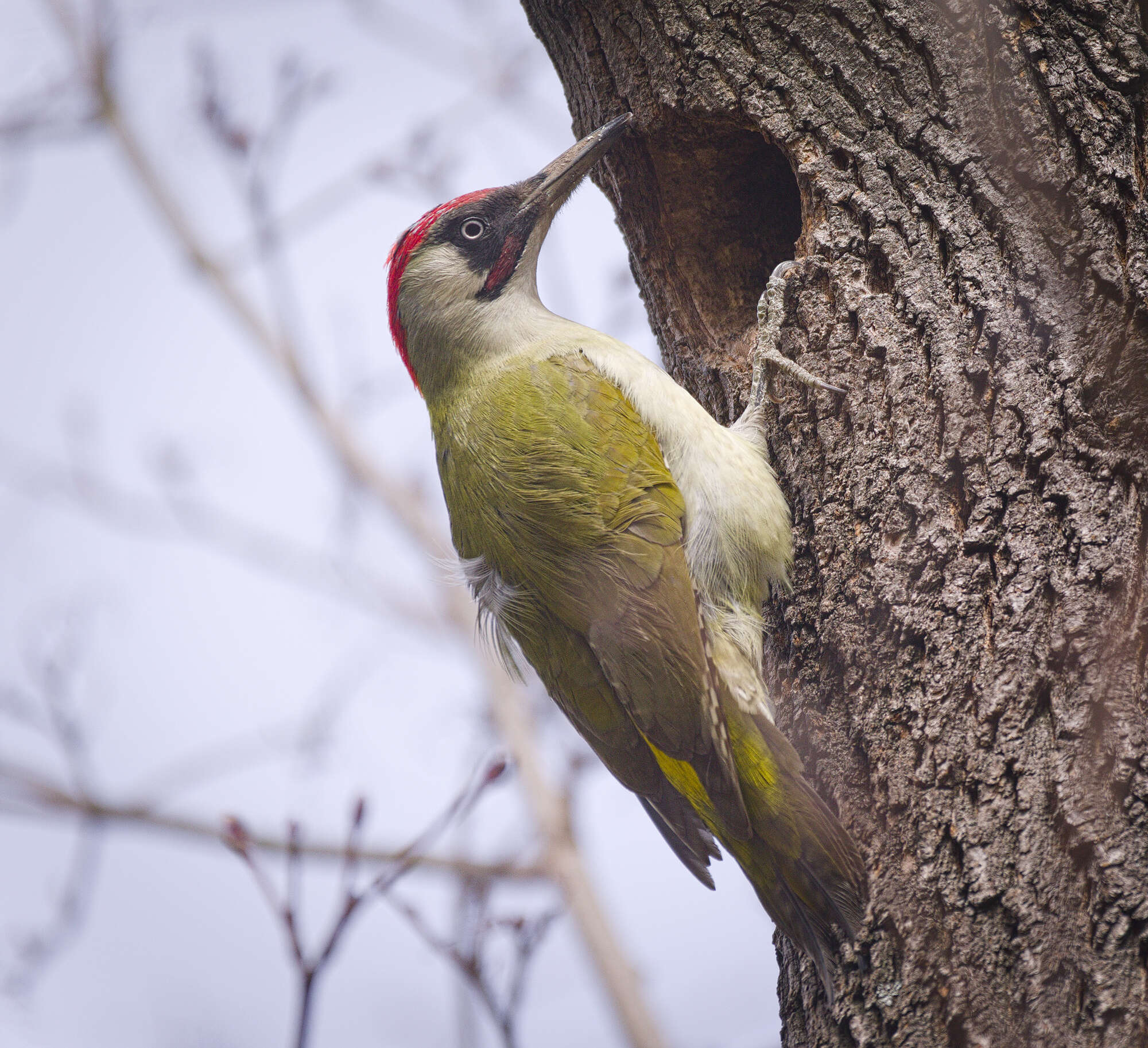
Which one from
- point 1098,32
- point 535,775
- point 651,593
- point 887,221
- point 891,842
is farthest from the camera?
point 535,775

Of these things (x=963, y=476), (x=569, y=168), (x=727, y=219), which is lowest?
(x=963, y=476)

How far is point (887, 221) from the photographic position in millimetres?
2678

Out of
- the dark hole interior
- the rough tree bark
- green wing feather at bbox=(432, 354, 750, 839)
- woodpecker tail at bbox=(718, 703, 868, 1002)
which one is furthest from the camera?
the dark hole interior

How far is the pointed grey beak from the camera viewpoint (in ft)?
10.7

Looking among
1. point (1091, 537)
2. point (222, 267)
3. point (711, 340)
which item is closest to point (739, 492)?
point (711, 340)

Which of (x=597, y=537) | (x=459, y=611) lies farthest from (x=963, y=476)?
(x=459, y=611)

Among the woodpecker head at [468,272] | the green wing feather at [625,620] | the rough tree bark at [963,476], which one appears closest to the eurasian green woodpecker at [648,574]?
the green wing feather at [625,620]

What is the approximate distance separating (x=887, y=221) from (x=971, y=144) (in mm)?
255

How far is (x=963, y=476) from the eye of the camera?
2.40m

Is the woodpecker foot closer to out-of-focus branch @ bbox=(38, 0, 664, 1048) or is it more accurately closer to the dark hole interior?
the dark hole interior

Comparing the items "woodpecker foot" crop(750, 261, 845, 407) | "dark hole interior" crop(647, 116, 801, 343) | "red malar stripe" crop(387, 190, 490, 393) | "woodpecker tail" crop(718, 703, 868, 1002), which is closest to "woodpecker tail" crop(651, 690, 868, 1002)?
"woodpecker tail" crop(718, 703, 868, 1002)

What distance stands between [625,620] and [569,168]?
1.55 meters

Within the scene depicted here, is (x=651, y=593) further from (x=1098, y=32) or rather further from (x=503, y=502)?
(x=1098, y=32)

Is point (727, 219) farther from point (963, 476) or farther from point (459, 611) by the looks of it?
point (459, 611)
